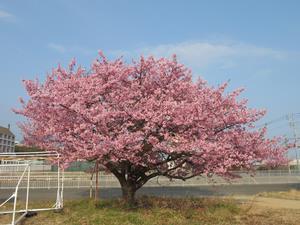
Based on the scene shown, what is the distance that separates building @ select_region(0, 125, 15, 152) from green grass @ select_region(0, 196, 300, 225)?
118504 millimetres

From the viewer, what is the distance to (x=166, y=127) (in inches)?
414

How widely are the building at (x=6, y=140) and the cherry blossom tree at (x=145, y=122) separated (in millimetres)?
118564

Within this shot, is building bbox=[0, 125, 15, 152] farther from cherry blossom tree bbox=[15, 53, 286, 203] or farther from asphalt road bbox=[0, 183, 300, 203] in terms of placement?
cherry blossom tree bbox=[15, 53, 286, 203]

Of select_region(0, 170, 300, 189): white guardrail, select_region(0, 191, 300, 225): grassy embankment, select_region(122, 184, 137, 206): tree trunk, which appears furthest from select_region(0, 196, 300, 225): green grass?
select_region(0, 170, 300, 189): white guardrail

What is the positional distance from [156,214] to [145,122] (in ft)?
9.71

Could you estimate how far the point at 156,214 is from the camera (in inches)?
416

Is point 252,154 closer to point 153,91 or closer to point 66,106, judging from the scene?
point 153,91

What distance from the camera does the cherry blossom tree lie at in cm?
1009

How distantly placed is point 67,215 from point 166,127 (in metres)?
4.25

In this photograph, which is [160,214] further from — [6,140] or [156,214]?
[6,140]

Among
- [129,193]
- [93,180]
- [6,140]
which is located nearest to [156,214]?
[129,193]

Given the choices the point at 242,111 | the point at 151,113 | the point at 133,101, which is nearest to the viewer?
the point at 151,113

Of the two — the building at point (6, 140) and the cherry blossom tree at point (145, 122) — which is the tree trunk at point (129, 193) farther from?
the building at point (6, 140)

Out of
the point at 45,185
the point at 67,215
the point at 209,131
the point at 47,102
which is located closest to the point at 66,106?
the point at 47,102
